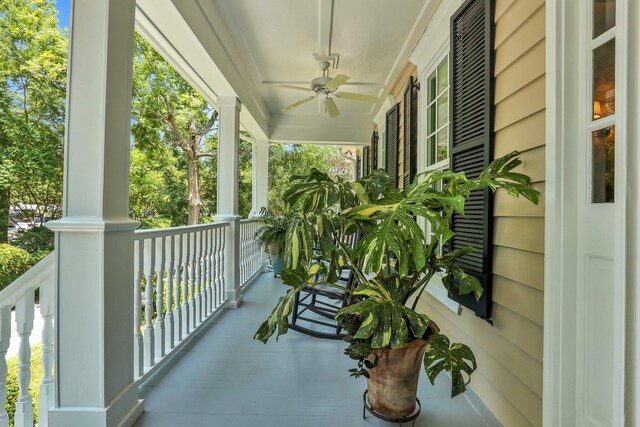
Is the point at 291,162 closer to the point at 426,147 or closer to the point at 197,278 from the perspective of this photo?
the point at 426,147

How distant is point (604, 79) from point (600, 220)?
469 millimetres

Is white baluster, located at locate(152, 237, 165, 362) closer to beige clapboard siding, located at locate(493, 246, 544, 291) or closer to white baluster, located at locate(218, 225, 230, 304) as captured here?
white baluster, located at locate(218, 225, 230, 304)

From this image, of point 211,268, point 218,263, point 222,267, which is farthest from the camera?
point 222,267

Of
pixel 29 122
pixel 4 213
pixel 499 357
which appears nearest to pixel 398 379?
pixel 499 357

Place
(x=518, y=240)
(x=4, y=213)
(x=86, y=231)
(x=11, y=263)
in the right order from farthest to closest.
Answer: (x=4, y=213)
(x=11, y=263)
(x=518, y=240)
(x=86, y=231)

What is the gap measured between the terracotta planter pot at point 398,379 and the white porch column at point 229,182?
232cm

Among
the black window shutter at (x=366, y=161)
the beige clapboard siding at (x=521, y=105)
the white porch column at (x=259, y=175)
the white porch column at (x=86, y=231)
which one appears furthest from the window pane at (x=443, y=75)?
the white porch column at (x=259, y=175)

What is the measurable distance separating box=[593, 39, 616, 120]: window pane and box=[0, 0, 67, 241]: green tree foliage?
1063cm

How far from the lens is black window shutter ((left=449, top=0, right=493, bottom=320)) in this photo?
1725 millimetres

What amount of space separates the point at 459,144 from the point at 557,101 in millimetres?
809

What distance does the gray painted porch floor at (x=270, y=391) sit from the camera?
1685 mm

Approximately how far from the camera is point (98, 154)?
4.71 ft

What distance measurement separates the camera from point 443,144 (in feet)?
8.45

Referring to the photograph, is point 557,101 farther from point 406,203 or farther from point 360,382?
point 360,382
